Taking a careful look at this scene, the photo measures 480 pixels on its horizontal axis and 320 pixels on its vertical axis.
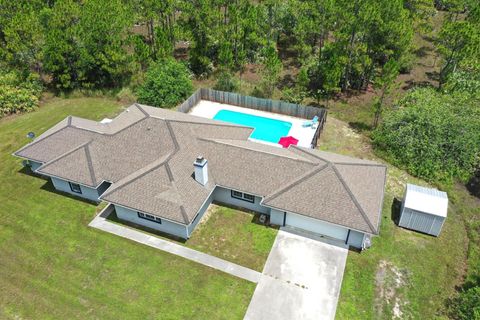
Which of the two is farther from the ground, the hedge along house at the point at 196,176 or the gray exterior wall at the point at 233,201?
the hedge along house at the point at 196,176

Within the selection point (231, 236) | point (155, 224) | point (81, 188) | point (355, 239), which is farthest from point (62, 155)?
point (355, 239)

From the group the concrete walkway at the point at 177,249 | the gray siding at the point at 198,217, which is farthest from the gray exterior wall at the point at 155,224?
the concrete walkway at the point at 177,249

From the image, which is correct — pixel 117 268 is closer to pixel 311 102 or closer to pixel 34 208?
pixel 34 208

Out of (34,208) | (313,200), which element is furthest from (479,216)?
(34,208)

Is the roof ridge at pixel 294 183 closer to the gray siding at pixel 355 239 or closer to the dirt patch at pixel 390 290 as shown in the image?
the gray siding at pixel 355 239

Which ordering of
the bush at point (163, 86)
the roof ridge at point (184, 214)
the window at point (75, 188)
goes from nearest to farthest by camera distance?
the roof ridge at point (184, 214), the window at point (75, 188), the bush at point (163, 86)

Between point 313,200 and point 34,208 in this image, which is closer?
point 313,200
